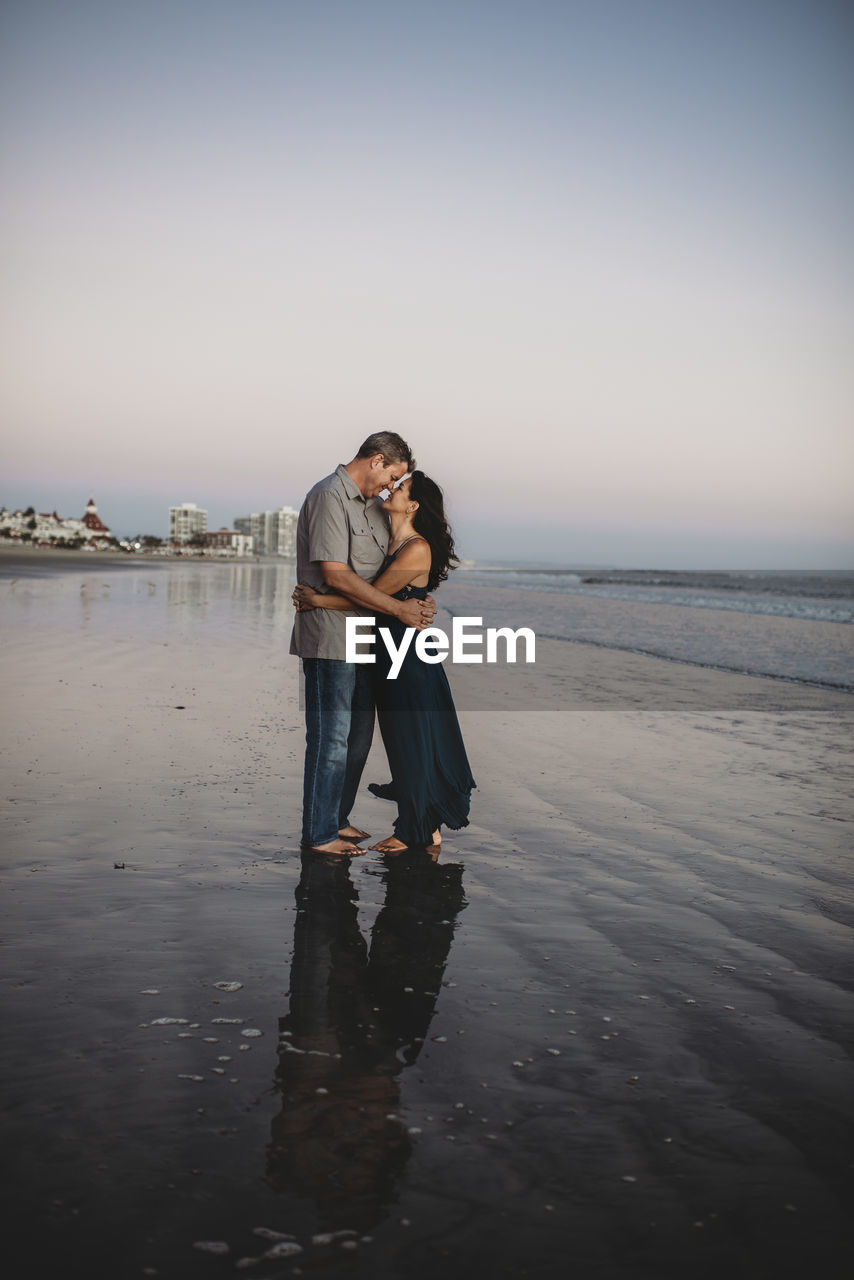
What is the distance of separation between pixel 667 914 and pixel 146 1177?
2.63 meters

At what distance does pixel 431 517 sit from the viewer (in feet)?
17.1

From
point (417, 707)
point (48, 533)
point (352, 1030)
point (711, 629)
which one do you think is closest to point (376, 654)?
point (417, 707)

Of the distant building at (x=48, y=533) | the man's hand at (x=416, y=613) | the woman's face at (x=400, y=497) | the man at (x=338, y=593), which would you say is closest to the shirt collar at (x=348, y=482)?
the man at (x=338, y=593)

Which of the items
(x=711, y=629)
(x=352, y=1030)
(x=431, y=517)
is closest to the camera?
(x=352, y=1030)

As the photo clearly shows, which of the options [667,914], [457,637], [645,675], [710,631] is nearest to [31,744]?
[667,914]

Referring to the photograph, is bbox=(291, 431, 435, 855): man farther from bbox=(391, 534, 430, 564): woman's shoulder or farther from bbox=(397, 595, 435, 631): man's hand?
bbox=(391, 534, 430, 564): woman's shoulder

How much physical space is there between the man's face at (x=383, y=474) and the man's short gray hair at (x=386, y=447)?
0.03 m

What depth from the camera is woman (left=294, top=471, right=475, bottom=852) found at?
16.6 ft

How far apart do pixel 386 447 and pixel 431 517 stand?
0.51 meters

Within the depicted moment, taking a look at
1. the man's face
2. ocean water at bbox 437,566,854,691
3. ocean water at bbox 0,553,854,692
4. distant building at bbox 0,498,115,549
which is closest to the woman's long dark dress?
the man's face

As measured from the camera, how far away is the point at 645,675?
541 inches

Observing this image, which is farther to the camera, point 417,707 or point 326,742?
point 417,707

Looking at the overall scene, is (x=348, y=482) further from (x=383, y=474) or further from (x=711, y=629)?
(x=711, y=629)

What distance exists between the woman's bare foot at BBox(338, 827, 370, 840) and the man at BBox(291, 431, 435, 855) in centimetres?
13
